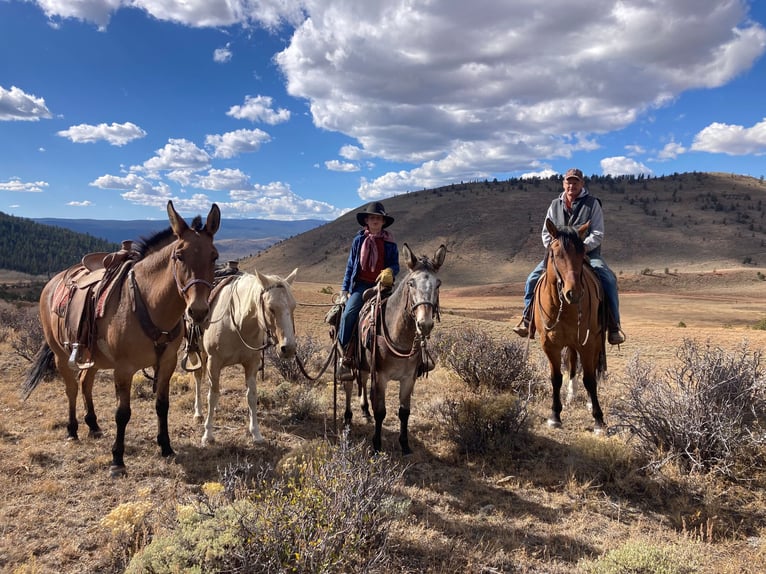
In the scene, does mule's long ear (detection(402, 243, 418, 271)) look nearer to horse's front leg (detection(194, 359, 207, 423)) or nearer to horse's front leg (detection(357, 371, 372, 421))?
horse's front leg (detection(357, 371, 372, 421))

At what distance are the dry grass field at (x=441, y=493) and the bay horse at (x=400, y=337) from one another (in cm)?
79

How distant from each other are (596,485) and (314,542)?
3.27 meters

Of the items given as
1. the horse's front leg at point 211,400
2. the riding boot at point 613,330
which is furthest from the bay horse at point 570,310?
the horse's front leg at point 211,400

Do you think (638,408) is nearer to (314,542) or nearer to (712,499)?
(712,499)

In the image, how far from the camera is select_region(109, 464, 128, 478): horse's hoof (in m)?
4.55

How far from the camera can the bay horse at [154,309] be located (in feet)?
13.4

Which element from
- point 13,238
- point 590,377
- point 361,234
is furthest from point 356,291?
point 13,238

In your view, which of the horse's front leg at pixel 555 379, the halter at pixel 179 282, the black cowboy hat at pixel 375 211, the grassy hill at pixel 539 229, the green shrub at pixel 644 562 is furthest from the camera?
the grassy hill at pixel 539 229

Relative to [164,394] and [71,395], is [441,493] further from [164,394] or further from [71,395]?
[71,395]

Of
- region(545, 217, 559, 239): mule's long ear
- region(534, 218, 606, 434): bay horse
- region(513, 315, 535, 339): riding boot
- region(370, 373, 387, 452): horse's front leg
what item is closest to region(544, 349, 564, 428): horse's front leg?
region(534, 218, 606, 434): bay horse

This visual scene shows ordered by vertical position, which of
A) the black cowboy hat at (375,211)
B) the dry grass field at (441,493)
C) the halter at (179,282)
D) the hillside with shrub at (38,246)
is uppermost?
the hillside with shrub at (38,246)

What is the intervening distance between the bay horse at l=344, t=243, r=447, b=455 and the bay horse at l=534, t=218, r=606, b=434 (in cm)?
160

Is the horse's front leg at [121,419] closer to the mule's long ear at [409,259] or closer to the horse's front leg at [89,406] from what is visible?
the horse's front leg at [89,406]

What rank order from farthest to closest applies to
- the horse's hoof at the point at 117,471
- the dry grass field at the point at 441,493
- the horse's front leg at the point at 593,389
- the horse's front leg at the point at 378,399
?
1. the horse's front leg at the point at 593,389
2. the horse's front leg at the point at 378,399
3. the horse's hoof at the point at 117,471
4. the dry grass field at the point at 441,493
